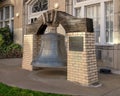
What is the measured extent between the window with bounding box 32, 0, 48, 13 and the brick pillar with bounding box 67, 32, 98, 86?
681 centimetres

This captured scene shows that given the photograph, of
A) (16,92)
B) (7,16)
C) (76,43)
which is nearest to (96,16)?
(76,43)

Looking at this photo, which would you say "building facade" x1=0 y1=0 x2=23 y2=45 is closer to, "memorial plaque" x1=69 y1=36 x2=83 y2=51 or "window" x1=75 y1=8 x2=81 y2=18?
"window" x1=75 y1=8 x2=81 y2=18

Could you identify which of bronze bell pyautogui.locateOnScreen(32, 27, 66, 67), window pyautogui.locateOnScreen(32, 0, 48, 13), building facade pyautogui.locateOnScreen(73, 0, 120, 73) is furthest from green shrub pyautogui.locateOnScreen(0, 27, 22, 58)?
bronze bell pyautogui.locateOnScreen(32, 27, 66, 67)

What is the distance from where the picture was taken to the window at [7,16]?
17.4 metres

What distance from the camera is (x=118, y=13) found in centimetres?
932

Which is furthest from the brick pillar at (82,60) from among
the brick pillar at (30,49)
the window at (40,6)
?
the window at (40,6)

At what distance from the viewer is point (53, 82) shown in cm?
743

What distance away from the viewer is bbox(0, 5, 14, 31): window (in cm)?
1738

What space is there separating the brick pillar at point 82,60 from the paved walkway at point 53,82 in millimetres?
284

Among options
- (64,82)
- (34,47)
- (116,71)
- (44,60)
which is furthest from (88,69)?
(34,47)

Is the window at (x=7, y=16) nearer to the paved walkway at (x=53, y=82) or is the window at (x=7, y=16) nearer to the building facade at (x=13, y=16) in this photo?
the building facade at (x=13, y=16)

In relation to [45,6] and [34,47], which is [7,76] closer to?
[34,47]

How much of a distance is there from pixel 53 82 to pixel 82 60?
110cm

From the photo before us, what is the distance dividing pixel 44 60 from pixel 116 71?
2906 millimetres
